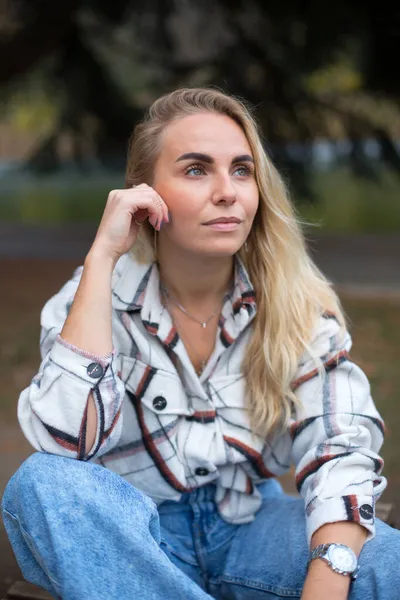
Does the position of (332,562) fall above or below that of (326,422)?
below

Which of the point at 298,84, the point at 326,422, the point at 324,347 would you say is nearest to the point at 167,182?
the point at 324,347

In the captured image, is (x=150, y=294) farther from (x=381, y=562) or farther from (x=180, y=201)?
(x=381, y=562)

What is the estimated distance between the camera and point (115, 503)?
82.0 inches

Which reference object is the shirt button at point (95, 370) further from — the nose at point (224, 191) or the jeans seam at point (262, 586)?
the jeans seam at point (262, 586)

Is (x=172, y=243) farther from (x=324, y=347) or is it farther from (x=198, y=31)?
(x=198, y=31)

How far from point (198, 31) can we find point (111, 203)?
28.7 feet

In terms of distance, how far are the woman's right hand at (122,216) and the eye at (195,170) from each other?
11 cm

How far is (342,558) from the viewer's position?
217 cm

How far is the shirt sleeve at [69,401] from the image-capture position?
7.33ft

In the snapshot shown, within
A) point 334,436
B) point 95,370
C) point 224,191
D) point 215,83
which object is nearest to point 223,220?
point 224,191

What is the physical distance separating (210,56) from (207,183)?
8.71 metres

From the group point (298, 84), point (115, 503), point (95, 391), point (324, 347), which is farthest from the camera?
point (298, 84)

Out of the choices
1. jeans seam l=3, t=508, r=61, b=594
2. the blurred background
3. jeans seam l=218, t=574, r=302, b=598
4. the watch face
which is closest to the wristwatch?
the watch face

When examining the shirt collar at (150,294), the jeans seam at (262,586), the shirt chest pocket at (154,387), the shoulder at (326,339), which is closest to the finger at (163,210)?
the shirt collar at (150,294)
